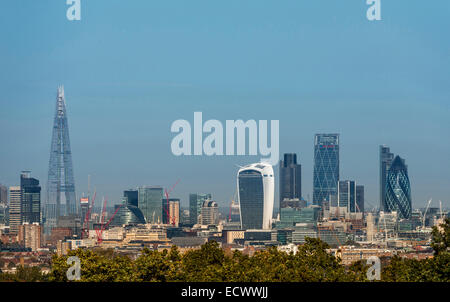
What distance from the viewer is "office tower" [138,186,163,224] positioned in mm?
196875

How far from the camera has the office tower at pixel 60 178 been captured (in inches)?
6326

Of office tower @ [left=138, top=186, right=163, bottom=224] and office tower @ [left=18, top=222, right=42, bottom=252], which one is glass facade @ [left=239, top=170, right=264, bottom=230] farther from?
office tower @ [left=18, top=222, right=42, bottom=252]

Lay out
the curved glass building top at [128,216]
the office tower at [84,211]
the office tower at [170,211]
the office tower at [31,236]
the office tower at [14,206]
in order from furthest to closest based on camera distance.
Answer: the office tower at [170,211] → the curved glass building top at [128,216] → the office tower at [84,211] → the office tower at [14,206] → the office tower at [31,236]

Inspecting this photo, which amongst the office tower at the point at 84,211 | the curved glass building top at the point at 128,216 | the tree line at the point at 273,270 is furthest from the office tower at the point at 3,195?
the tree line at the point at 273,270

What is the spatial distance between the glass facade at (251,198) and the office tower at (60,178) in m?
37.6

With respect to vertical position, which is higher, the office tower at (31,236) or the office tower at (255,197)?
the office tower at (255,197)

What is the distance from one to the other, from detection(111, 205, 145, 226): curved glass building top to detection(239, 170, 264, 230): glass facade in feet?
87.4

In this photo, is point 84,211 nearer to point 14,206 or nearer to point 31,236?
point 14,206

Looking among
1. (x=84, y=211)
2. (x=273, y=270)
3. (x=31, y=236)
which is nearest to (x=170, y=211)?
(x=84, y=211)

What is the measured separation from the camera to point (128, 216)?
196875 millimetres

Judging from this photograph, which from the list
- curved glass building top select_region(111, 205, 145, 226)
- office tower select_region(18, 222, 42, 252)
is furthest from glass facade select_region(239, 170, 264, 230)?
office tower select_region(18, 222, 42, 252)

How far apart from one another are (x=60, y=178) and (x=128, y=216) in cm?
3231

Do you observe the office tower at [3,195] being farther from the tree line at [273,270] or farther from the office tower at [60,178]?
the tree line at [273,270]

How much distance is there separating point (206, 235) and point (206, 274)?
134299 millimetres
